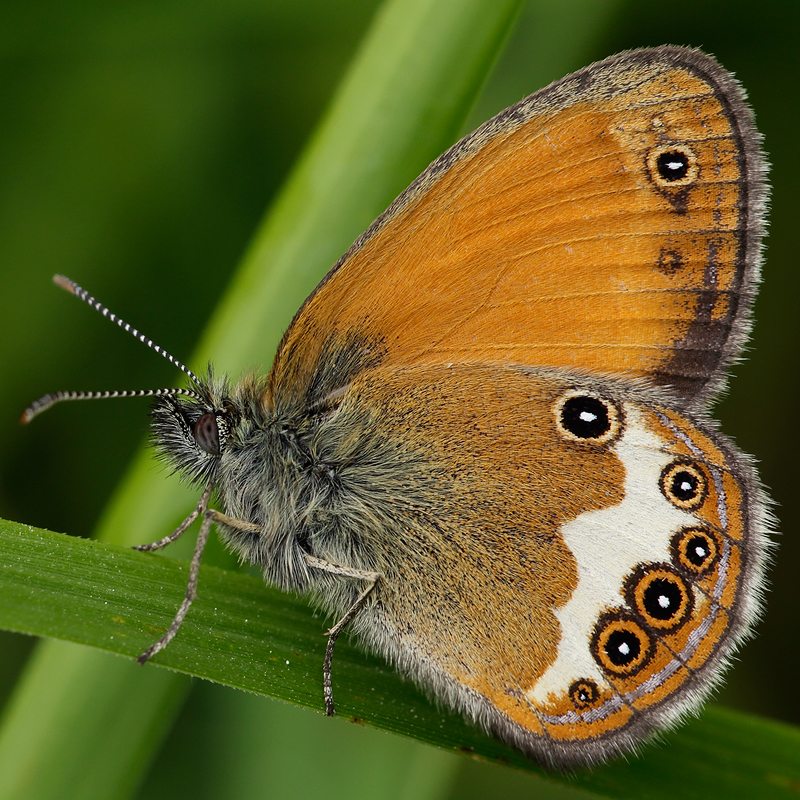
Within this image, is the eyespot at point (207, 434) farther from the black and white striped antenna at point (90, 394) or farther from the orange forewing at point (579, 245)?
the orange forewing at point (579, 245)

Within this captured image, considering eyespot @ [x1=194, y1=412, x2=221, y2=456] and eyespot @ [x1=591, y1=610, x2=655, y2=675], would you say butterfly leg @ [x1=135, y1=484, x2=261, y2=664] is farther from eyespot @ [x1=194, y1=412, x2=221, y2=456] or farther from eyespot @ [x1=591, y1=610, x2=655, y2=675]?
eyespot @ [x1=591, y1=610, x2=655, y2=675]

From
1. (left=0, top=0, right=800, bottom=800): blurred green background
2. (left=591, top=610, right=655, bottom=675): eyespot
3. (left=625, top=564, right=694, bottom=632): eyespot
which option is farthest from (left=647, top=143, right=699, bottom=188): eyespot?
(left=591, top=610, right=655, bottom=675): eyespot

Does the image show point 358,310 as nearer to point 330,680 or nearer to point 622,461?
point 622,461

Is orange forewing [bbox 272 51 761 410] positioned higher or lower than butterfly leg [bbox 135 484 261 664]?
higher

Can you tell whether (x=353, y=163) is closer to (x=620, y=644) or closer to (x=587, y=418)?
(x=587, y=418)

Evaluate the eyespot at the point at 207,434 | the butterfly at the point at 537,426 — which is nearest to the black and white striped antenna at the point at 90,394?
the butterfly at the point at 537,426

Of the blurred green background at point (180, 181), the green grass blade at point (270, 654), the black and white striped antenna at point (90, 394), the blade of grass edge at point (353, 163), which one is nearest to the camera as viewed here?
the green grass blade at point (270, 654)

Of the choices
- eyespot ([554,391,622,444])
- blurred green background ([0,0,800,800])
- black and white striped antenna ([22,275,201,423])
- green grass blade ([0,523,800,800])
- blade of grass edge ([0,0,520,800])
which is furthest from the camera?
blurred green background ([0,0,800,800])

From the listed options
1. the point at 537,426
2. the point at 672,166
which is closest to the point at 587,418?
the point at 537,426
